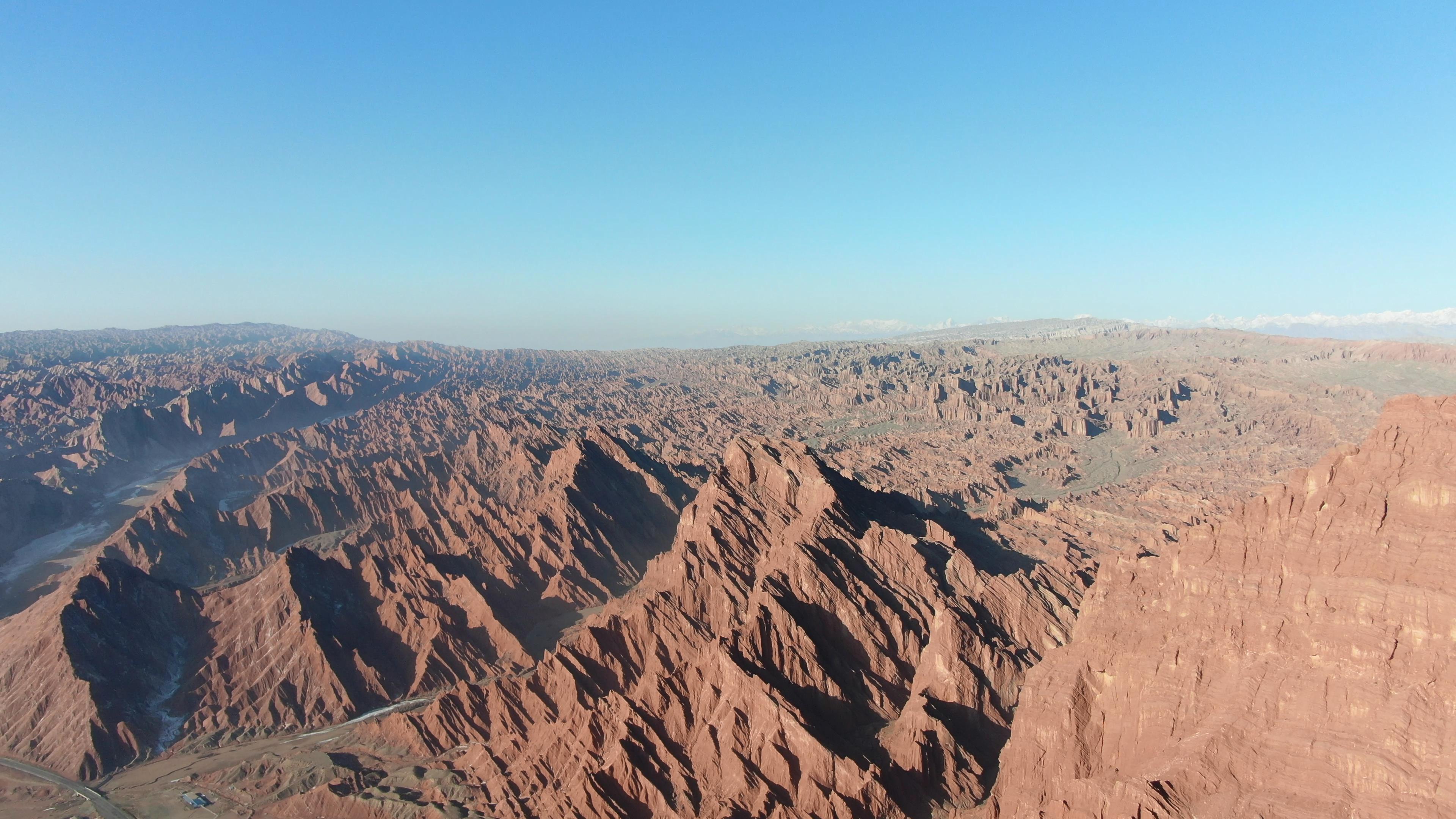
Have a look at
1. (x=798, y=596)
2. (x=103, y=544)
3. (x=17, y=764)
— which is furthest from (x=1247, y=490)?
(x=103, y=544)

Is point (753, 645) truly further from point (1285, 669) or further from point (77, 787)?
point (77, 787)

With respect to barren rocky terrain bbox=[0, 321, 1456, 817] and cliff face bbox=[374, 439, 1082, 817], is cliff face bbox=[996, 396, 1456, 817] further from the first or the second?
cliff face bbox=[374, 439, 1082, 817]

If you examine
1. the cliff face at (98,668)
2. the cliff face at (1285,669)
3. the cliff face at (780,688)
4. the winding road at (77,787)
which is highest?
the cliff face at (1285,669)

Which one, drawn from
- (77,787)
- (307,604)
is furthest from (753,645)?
(77,787)

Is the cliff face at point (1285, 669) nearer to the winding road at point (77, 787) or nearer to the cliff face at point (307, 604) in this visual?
the cliff face at point (307, 604)

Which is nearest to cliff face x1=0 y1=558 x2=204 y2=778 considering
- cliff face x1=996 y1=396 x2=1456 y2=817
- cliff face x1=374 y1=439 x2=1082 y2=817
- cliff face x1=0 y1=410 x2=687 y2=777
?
cliff face x1=0 y1=410 x2=687 y2=777

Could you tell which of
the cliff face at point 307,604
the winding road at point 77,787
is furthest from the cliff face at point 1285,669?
the winding road at point 77,787

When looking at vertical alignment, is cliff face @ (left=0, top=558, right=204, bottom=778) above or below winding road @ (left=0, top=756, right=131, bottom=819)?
above
